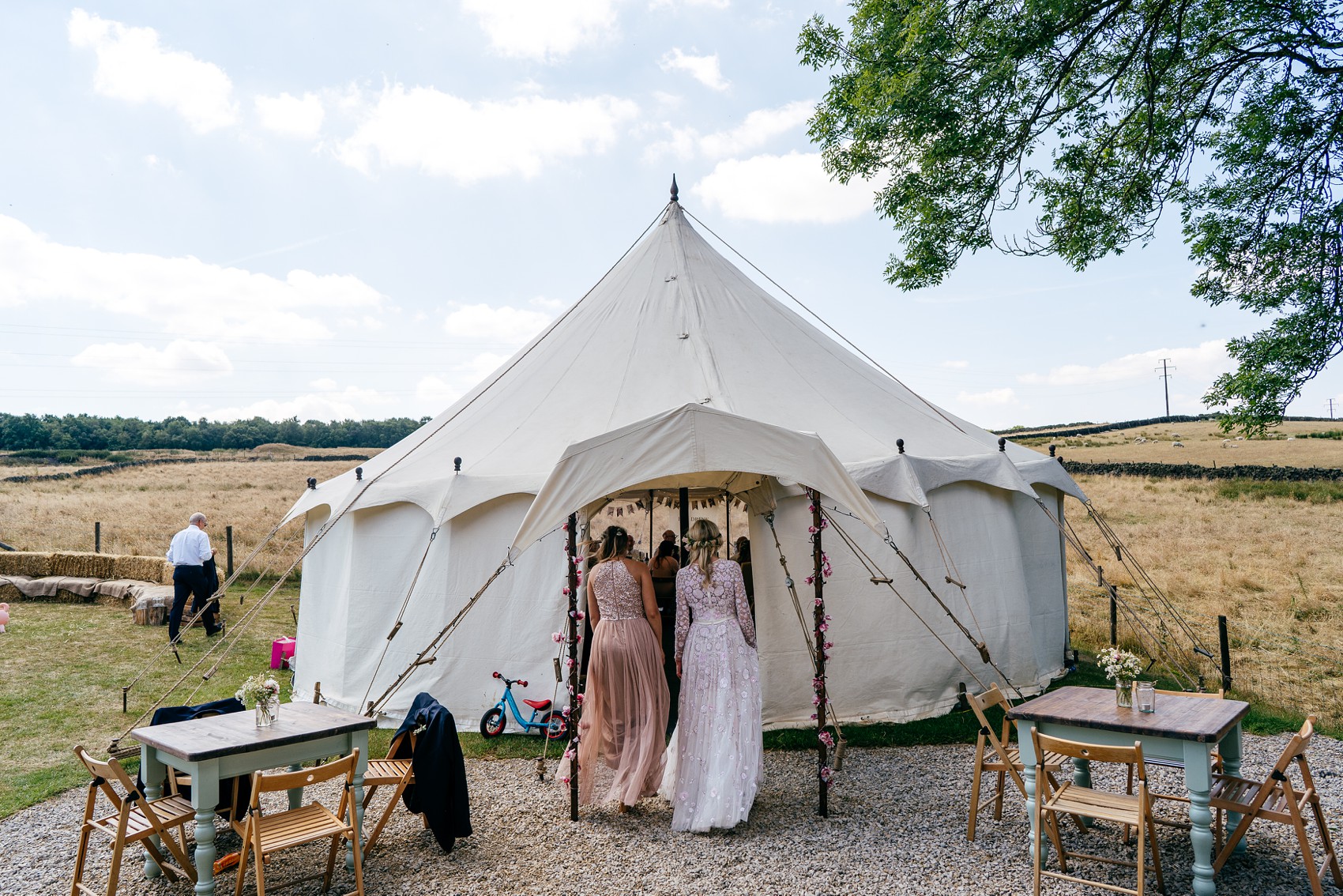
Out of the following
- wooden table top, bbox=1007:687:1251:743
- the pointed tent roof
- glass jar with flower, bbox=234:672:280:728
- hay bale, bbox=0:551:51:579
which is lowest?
wooden table top, bbox=1007:687:1251:743

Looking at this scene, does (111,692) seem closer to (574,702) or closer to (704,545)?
(574,702)

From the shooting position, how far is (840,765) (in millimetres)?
5891

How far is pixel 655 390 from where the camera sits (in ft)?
24.4

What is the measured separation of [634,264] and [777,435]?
13.9 ft

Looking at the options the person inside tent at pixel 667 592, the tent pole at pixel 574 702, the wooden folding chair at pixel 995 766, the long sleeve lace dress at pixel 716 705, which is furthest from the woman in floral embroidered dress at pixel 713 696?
the person inside tent at pixel 667 592

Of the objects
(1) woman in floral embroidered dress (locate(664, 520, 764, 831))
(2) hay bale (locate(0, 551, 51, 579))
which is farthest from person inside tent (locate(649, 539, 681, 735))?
(2) hay bale (locate(0, 551, 51, 579))

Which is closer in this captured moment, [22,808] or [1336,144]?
[22,808]

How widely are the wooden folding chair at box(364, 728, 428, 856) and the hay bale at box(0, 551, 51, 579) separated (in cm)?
1310

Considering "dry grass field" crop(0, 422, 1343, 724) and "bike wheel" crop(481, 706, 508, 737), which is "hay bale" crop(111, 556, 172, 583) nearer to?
"dry grass field" crop(0, 422, 1343, 724)

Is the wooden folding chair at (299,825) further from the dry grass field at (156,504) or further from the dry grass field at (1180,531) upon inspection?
the dry grass field at (156,504)

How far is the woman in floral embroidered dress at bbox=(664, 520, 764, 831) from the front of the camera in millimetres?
4863

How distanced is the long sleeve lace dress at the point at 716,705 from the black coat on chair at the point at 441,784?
120cm

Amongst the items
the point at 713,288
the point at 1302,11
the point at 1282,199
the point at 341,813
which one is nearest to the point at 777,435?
Answer: the point at 341,813

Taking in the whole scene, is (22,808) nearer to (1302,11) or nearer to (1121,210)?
(1121,210)
